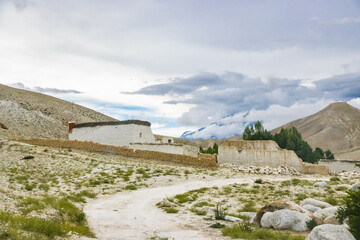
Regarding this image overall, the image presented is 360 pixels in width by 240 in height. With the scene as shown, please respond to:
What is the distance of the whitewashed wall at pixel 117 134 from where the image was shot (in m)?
46.2

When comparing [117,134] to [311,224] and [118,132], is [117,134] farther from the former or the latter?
[311,224]

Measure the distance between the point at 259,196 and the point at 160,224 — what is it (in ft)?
28.0

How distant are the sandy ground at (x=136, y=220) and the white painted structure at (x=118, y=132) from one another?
2320cm

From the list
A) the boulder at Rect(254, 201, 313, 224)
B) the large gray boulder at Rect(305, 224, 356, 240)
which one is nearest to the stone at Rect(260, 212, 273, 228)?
the boulder at Rect(254, 201, 313, 224)

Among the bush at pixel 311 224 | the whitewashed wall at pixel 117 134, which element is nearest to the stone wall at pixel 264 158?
the whitewashed wall at pixel 117 134

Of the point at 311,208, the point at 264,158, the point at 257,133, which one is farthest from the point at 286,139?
the point at 311,208

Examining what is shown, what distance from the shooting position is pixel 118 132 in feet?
155

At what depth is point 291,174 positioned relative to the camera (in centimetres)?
3844

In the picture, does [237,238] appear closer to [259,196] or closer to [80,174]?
[259,196]

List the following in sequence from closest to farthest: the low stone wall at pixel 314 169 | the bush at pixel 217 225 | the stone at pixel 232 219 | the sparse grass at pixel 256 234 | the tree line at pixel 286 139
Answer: the sparse grass at pixel 256 234
the bush at pixel 217 225
the stone at pixel 232 219
the low stone wall at pixel 314 169
the tree line at pixel 286 139

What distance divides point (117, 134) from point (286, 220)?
120 feet

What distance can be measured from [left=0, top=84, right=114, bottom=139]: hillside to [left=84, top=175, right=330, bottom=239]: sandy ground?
133 ft

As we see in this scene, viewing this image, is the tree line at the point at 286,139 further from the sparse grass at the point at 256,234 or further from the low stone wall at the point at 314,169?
the sparse grass at the point at 256,234

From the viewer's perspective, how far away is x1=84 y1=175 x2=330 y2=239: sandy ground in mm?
12203
